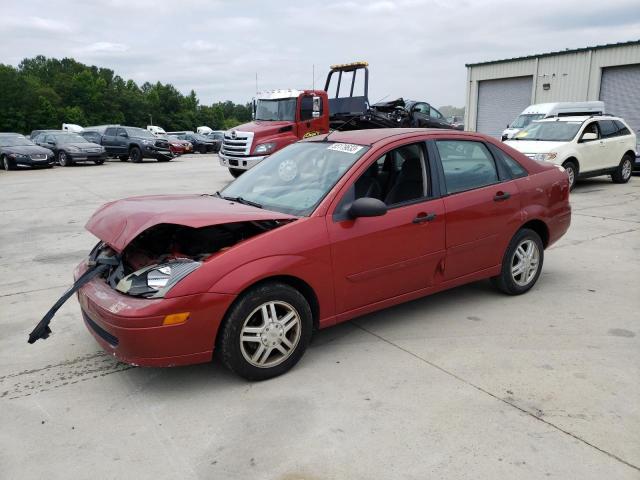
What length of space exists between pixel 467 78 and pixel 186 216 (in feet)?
106

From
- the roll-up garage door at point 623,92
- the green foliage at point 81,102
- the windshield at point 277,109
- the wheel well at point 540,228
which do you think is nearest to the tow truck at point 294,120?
the windshield at point 277,109

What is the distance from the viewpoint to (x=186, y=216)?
3426 mm

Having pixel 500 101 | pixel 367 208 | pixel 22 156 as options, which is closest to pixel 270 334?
pixel 367 208

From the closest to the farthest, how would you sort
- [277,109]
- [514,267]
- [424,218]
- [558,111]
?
[424,218], [514,267], [277,109], [558,111]

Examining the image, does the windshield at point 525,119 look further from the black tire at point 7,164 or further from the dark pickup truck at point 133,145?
the black tire at point 7,164

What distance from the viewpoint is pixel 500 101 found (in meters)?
30.9

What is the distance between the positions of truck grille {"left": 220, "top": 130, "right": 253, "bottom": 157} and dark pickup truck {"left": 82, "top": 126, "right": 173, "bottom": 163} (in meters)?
10.8

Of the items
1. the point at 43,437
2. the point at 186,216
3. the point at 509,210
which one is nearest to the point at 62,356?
the point at 43,437

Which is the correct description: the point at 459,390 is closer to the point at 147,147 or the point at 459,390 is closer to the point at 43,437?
the point at 43,437

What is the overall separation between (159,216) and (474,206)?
2564mm

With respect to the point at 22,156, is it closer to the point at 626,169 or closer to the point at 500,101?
the point at 626,169

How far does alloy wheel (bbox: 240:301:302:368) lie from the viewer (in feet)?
11.0

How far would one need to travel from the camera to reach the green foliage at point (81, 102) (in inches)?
2771

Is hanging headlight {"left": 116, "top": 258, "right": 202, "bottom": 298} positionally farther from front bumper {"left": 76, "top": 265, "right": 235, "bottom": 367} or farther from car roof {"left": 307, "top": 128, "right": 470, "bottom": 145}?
car roof {"left": 307, "top": 128, "right": 470, "bottom": 145}
